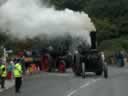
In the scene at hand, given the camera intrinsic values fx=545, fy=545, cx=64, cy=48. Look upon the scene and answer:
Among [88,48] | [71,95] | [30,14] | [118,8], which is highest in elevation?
[118,8]

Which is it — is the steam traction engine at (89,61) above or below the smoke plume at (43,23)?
below

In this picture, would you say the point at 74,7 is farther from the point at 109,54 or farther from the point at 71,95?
the point at 71,95

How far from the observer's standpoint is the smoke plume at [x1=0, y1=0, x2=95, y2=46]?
36.5 m

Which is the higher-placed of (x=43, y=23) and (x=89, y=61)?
(x=43, y=23)

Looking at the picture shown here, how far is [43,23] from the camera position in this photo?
38.2 m

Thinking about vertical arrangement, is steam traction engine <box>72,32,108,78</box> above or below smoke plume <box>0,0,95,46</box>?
below

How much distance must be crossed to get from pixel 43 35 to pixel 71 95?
1761 centimetres

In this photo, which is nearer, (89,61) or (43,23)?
(89,61)

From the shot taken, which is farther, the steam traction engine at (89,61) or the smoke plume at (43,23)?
the smoke plume at (43,23)

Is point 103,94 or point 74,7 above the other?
point 74,7

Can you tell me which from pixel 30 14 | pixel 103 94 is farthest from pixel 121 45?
pixel 103 94

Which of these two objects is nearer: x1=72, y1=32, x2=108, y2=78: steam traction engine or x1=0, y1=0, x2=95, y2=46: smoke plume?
x1=72, y1=32, x2=108, y2=78: steam traction engine

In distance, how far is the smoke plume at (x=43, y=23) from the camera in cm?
3653

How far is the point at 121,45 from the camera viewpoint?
70.8 m
